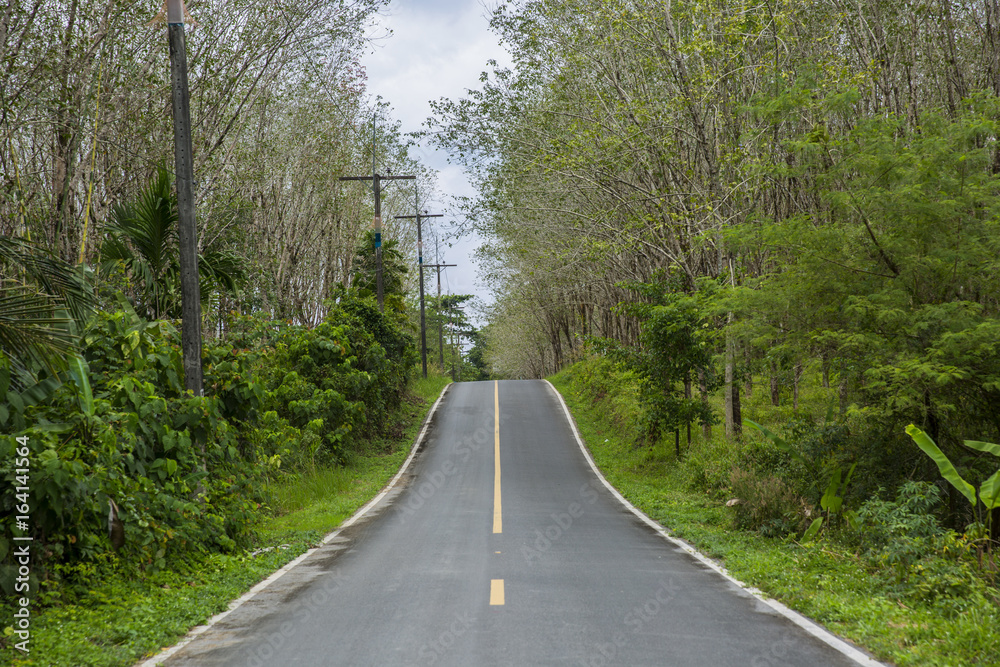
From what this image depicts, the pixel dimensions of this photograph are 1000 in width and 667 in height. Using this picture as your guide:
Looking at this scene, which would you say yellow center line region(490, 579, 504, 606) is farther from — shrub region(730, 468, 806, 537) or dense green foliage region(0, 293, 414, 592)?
shrub region(730, 468, 806, 537)

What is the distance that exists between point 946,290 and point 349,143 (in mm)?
24725

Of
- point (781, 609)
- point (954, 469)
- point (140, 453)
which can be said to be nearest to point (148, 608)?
point (140, 453)

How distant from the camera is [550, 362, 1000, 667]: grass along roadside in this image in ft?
18.1

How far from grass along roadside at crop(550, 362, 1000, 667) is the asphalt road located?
39cm

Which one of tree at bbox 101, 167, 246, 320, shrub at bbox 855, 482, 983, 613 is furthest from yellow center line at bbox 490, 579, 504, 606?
tree at bbox 101, 167, 246, 320

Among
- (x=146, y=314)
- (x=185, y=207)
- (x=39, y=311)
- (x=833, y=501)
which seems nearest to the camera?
(x=39, y=311)

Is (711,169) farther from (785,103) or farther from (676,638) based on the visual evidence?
(676,638)

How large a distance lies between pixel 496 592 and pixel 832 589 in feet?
11.4

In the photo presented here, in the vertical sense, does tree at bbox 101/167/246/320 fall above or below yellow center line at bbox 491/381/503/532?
above

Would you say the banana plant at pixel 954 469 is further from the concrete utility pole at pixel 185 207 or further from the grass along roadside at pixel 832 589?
the concrete utility pole at pixel 185 207

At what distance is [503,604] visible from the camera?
708 centimetres

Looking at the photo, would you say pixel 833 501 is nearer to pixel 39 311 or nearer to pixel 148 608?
pixel 148 608

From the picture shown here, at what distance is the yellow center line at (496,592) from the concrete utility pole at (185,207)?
4718mm

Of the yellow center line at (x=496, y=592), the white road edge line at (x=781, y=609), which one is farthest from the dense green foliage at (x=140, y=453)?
the white road edge line at (x=781, y=609)
